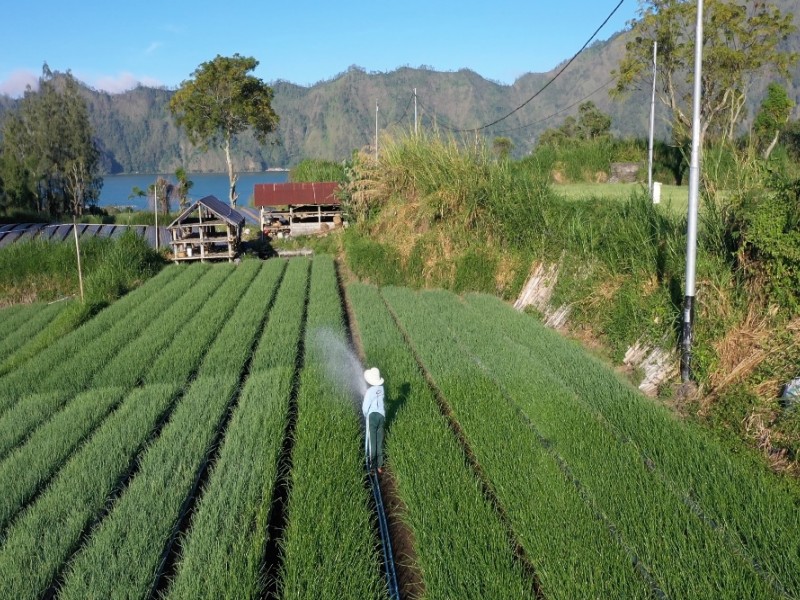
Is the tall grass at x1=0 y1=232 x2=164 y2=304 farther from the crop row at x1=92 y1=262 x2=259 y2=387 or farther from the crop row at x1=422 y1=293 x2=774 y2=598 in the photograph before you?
the crop row at x1=422 y1=293 x2=774 y2=598

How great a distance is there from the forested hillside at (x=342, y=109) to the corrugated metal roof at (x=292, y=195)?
114m

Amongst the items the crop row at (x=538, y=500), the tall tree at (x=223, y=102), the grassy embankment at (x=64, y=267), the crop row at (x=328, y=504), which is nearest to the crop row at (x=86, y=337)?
the grassy embankment at (x=64, y=267)

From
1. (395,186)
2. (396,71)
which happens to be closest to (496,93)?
(396,71)

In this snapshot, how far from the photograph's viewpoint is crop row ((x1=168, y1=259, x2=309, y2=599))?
4238mm

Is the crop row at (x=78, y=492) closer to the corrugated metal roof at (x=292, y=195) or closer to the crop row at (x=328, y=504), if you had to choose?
the crop row at (x=328, y=504)

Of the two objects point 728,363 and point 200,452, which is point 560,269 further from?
point 200,452

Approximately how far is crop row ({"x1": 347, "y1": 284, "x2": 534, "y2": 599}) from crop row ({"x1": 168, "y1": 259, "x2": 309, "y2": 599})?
3.48ft

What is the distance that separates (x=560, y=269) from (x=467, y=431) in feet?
18.2

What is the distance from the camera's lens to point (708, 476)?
5262 mm

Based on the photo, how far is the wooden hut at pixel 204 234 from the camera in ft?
60.7

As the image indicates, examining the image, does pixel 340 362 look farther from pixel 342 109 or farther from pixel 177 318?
pixel 342 109

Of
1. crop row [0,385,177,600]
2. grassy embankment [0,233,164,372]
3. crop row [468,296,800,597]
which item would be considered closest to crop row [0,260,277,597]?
crop row [0,385,177,600]

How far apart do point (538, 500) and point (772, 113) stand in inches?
752

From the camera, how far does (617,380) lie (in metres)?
7.74
